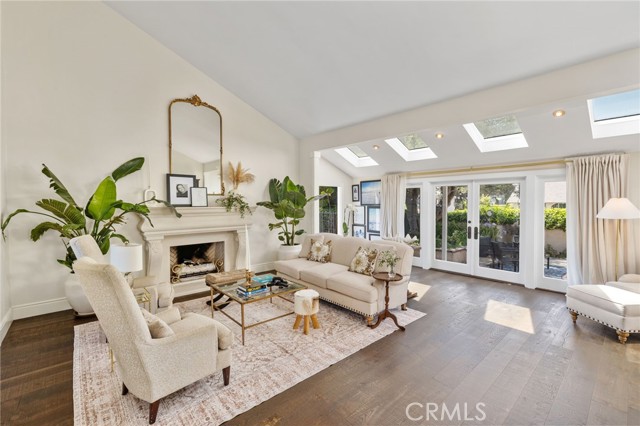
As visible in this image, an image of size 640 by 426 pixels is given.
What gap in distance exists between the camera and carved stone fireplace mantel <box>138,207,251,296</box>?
4.55 metres

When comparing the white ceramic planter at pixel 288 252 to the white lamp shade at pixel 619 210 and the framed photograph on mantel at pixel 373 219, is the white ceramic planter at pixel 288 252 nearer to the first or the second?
the framed photograph on mantel at pixel 373 219

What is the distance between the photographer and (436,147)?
5629 millimetres

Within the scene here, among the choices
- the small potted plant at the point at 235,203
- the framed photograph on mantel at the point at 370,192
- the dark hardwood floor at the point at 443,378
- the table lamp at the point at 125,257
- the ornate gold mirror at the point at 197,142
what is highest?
the ornate gold mirror at the point at 197,142

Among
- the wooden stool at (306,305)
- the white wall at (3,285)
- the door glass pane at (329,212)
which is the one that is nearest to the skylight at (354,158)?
the door glass pane at (329,212)

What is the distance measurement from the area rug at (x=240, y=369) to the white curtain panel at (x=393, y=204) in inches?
125

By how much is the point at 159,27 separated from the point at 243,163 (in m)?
2.48

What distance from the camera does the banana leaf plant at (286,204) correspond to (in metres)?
5.84

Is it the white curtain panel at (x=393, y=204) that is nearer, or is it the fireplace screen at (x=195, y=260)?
the fireplace screen at (x=195, y=260)

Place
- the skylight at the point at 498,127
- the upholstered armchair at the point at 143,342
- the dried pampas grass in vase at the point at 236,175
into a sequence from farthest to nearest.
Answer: the dried pampas grass in vase at the point at 236,175
the skylight at the point at 498,127
the upholstered armchair at the point at 143,342

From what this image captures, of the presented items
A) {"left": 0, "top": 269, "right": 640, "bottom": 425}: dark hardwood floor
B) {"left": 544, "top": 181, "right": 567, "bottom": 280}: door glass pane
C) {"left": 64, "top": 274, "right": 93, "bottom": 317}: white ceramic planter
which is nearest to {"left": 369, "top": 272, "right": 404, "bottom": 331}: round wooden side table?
{"left": 0, "top": 269, "right": 640, "bottom": 425}: dark hardwood floor

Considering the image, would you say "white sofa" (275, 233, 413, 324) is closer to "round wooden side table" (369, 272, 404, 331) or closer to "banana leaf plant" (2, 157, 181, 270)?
"round wooden side table" (369, 272, 404, 331)

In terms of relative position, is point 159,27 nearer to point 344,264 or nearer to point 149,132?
point 149,132

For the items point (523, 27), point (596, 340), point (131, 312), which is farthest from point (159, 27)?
point (596, 340)

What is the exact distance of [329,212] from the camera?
27.4 feet
